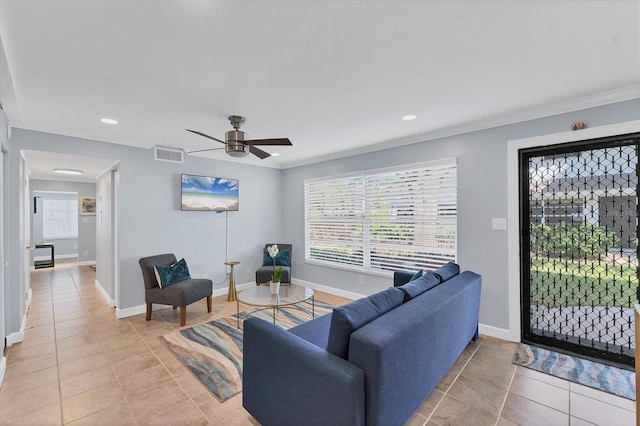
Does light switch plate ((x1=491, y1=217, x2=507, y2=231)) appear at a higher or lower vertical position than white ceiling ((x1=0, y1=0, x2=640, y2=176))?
lower

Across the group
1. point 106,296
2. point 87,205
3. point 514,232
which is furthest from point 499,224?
point 87,205

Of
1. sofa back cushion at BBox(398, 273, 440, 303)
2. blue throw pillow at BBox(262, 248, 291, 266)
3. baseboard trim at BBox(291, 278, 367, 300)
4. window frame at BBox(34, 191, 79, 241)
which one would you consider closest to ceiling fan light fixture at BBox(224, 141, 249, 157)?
sofa back cushion at BBox(398, 273, 440, 303)

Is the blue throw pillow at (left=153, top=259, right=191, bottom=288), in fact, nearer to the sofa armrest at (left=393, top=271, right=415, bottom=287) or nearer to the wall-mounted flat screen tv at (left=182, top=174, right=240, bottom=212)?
the wall-mounted flat screen tv at (left=182, top=174, right=240, bottom=212)

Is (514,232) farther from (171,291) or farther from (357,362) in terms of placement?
(171,291)

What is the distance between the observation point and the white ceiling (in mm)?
1518

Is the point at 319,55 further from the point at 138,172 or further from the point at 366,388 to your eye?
the point at 138,172

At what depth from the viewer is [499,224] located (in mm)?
3197

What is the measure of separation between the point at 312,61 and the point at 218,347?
2837mm

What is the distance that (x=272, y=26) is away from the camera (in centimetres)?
162

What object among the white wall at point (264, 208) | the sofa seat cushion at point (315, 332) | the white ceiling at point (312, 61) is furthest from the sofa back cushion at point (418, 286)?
the white ceiling at point (312, 61)

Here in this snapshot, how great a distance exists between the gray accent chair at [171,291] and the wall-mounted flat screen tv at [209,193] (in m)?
1.01

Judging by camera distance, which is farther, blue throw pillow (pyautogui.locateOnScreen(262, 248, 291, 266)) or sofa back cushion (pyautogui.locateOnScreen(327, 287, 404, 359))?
blue throw pillow (pyautogui.locateOnScreen(262, 248, 291, 266))

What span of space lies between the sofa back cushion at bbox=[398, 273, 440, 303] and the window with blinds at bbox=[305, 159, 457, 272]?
1.30 m

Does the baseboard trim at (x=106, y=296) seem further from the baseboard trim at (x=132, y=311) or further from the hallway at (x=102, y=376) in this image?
the baseboard trim at (x=132, y=311)
